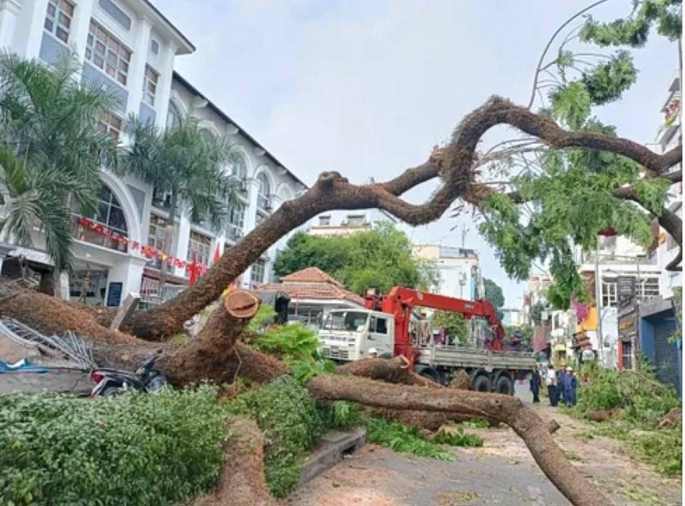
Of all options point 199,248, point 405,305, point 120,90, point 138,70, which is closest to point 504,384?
point 405,305

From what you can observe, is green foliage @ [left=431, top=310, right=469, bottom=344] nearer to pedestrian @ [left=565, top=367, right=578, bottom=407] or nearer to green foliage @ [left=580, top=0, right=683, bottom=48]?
pedestrian @ [left=565, top=367, right=578, bottom=407]

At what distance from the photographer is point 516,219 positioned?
250 inches

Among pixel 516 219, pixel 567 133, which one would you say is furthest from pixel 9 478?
pixel 567 133

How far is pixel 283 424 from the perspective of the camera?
19.7 ft

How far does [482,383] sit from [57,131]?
1377 cm

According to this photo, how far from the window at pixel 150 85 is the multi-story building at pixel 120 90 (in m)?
0.04

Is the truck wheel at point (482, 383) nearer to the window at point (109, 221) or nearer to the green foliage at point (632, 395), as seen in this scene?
the green foliage at point (632, 395)

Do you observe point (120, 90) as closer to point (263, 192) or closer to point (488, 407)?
point (263, 192)

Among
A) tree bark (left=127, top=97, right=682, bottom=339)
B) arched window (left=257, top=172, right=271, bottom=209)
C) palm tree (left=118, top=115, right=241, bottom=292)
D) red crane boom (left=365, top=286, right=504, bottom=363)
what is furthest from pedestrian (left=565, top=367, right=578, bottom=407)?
arched window (left=257, top=172, right=271, bottom=209)

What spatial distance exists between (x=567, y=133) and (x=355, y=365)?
194 inches

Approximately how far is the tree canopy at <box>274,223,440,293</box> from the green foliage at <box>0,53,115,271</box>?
2065 centimetres

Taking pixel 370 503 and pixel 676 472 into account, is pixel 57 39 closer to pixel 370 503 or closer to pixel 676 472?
pixel 370 503

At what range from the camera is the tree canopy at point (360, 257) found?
3438cm

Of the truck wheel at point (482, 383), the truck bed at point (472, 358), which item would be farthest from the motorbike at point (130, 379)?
the truck wheel at point (482, 383)
